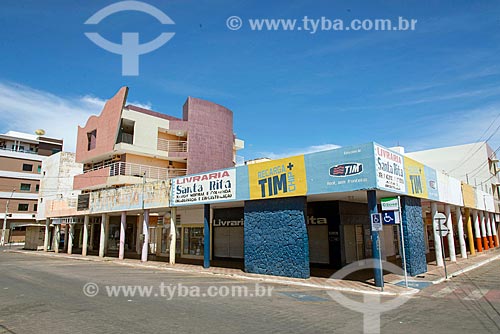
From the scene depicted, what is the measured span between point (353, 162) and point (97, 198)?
23080 millimetres

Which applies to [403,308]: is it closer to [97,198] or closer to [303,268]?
[303,268]

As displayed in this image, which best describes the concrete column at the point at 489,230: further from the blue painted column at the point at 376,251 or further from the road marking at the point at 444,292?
the blue painted column at the point at 376,251

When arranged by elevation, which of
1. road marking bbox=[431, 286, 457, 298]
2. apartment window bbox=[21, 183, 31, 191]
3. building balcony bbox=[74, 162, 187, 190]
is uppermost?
apartment window bbox=[21, 183, 31, 191]

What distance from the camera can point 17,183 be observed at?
192 feet

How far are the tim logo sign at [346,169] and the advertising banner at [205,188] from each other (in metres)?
5.78

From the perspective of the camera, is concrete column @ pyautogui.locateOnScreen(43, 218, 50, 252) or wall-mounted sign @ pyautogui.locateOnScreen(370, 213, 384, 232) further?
concrete column @ pyautogui.locateOnScreen(43, 218, 50, 252)

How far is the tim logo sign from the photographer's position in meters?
13.7

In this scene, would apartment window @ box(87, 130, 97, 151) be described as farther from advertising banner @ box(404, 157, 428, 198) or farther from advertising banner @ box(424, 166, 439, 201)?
advertising banner @ box(424, 166, 439, 201)

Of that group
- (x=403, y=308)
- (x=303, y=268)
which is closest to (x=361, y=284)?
(x=303, y=268)

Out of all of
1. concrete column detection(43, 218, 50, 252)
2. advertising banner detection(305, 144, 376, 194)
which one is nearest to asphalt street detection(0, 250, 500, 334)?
advertising banner detection(305, 144, 376, 194)

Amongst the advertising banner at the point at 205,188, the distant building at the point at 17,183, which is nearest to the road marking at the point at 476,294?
the advertising banner at the point at 205,188

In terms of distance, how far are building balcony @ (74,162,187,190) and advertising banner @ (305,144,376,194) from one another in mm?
19469

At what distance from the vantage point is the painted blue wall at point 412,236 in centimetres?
1564

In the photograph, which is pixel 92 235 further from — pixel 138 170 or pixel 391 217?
pixel 391 217
